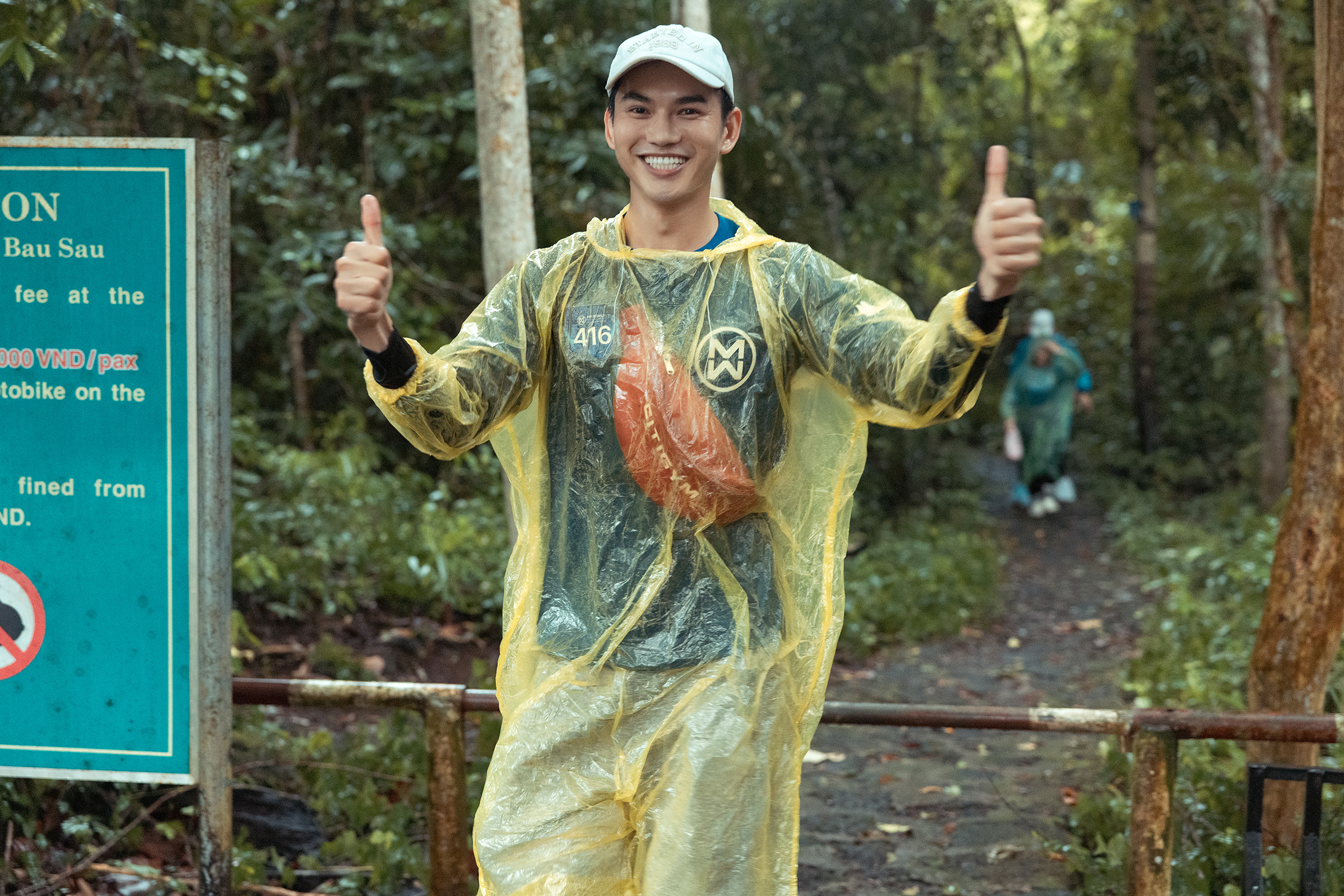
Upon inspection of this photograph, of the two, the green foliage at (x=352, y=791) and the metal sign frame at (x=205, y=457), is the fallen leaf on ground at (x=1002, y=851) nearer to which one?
the green foliage at (x=352, y=791)

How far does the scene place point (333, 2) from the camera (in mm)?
8586

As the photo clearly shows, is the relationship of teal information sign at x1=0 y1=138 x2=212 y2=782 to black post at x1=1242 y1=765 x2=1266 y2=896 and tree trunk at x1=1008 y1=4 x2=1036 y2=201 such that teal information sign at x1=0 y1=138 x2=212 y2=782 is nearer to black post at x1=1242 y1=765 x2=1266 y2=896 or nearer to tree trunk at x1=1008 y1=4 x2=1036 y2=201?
black post at x1=1242 y1=765 x2=1266 y2=896

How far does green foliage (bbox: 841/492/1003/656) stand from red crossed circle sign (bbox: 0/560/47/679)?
554cm

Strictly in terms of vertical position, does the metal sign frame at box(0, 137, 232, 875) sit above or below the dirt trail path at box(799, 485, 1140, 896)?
above

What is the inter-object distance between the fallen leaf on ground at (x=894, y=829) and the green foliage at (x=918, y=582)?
304 centimetres

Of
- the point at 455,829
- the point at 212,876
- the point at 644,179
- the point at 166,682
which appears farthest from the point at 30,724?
the point at 644,179

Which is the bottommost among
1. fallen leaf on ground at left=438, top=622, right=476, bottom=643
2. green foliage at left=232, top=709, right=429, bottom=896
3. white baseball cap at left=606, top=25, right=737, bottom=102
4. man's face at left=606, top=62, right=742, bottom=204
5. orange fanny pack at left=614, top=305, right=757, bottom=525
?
green foliage at left=232, top=709, right=429, bottom=896

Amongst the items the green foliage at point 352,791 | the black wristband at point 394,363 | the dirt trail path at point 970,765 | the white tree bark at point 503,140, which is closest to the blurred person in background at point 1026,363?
the dirt trail path at point 970,765

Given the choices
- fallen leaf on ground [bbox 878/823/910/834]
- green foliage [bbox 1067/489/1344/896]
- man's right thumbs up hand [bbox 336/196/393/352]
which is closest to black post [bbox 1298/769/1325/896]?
green foliage [bbox 1067/489/1344/896]

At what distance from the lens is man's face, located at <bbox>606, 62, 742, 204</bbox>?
7.77ft

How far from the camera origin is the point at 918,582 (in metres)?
8.77

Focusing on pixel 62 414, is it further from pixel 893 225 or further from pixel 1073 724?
pixel 893 225

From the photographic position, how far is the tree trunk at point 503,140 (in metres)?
4.47

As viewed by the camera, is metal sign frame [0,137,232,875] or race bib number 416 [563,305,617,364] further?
metal sign frame [0,137,232,875]
